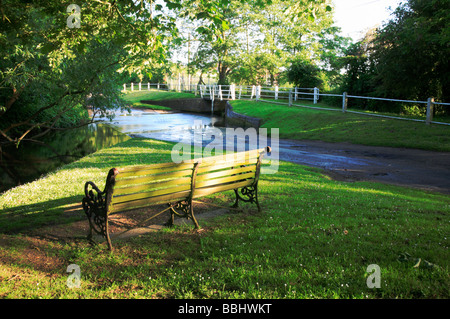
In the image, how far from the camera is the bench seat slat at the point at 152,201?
15.2 ft

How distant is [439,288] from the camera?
3.25 metres

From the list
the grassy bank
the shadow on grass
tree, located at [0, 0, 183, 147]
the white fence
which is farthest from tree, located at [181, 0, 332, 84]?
the shadow on grass

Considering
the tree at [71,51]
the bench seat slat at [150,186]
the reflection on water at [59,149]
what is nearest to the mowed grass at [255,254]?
the bench seat slat at [150,186]

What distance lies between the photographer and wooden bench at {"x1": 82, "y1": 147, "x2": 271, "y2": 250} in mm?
4504

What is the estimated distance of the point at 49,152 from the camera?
17109mm

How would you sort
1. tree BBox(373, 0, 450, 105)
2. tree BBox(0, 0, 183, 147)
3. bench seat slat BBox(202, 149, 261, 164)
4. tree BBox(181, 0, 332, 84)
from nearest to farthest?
bench seat slat BBox(202, 149, 261, 164), tree BBox(0, 0, 183, 147), tree BBox(373, 0, 450, 105), tree BBox(181, 0, 332, 84)

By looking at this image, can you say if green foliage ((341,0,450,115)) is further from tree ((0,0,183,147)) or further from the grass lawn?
the grass lawn

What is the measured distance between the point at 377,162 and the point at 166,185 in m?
9.45

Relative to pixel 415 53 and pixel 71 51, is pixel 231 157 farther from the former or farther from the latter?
pixel 415 53

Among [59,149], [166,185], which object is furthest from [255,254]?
[59,149]

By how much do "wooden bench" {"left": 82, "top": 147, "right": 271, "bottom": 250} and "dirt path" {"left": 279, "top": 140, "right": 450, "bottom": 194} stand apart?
16.5 feet

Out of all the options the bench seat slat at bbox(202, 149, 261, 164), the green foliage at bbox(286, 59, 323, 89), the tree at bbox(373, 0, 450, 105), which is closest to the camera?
the bench seat slat at bbox(202, 149, 261, 164)
